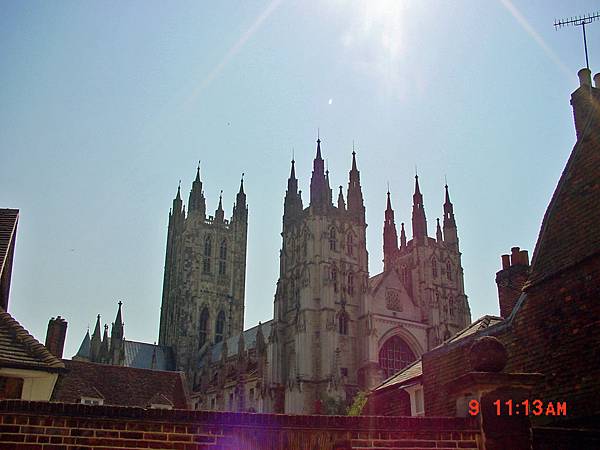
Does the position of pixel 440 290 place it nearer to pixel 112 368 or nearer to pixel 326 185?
pixel 326 185

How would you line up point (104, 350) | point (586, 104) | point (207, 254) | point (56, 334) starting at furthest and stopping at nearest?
point (207, 254), point (104, 350), point (56, 334), point (586, 104)

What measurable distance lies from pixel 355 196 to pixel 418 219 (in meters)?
7.75

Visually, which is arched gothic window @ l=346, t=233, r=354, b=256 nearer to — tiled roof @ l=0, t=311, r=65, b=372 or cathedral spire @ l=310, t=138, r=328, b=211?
cathedral spire @ l=310, t=138, r=328, b=211

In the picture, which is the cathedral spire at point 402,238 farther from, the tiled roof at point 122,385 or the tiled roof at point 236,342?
the tiled roof at point 122,385

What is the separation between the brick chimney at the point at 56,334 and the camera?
26078 millimetres

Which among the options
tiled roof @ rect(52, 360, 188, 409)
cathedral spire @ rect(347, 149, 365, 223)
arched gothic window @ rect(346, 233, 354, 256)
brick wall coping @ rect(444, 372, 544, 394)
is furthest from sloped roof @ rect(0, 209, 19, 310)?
cathedral spire @ rect(347, 149, 365, 223)

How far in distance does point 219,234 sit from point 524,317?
83.9 meters

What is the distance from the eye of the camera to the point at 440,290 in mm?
67625

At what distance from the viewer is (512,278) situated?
16.9 metres

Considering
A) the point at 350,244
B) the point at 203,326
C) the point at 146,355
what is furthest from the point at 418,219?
the point at 146,355

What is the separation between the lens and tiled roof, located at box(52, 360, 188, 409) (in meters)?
27.0

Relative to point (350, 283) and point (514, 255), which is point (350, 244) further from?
point (514, 255)

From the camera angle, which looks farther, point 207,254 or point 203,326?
point 207,254

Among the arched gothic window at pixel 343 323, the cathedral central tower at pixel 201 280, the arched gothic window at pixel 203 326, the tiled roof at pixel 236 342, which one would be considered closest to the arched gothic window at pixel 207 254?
the cathedral central tower at pixel 201 280
